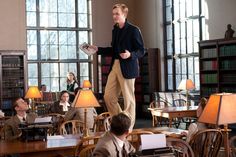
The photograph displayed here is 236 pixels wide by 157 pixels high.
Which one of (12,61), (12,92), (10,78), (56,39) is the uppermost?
(56,39)

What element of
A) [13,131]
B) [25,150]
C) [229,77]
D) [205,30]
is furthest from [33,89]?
[205,30]

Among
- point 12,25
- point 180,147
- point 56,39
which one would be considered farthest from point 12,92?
point 180,147

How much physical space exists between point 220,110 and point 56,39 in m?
11.0

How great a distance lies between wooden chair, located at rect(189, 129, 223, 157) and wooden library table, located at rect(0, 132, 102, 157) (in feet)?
4.11

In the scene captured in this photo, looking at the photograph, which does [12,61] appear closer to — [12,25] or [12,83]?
[12,83]

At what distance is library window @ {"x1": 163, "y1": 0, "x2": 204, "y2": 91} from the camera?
12.2m

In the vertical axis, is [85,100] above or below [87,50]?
below

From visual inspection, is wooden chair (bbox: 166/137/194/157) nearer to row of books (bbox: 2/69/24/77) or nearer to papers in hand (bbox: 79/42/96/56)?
papers in hand (bbox: 79/42/96/56)

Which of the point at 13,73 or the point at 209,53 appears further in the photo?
the point at 13,73

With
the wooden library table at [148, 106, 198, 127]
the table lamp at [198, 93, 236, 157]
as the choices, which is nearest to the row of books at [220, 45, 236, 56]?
the wooden library table at [148, 106, 198, 127]

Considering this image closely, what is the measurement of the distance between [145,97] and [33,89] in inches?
242

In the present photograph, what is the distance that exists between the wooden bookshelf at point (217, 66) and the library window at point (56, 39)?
425 cm

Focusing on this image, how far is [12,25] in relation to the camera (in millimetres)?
12797

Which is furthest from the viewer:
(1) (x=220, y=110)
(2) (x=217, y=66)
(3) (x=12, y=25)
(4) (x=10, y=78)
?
(3) (x=12, y=25)
